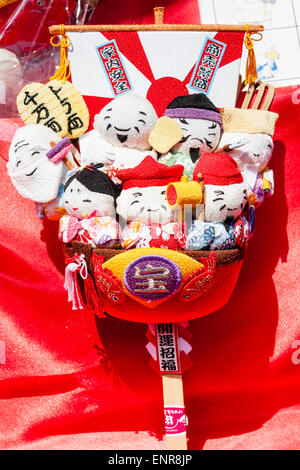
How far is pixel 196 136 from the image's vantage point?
1.61m

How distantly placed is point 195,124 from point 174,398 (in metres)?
0.69

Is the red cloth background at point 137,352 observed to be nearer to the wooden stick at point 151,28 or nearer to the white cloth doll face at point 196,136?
the wooden stick at point 151,28

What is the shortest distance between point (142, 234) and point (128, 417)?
0.61m

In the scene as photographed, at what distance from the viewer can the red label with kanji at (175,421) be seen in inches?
66.6

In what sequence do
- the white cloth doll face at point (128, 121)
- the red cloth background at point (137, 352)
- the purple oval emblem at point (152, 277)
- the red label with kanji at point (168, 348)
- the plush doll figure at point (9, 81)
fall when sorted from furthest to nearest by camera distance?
the plush doll figure at point (9, 81)
the red cloth background at point (137, 352)
the red label with kanji at point (168, 348)
the white cloth doll face at point (128, 121)
the purple oval emblem at point (152, 277)

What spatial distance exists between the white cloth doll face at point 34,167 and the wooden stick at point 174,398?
22.0 inches

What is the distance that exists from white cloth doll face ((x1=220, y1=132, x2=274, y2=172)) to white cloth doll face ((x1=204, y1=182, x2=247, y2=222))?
13cm

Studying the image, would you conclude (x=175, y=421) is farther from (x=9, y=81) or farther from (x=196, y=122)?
(x=9, y=81)

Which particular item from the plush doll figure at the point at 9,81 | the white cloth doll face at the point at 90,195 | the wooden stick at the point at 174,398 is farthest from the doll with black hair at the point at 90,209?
the plush doll figure at the point at 9,81

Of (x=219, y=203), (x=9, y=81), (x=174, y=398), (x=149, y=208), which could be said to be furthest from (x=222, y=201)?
(x=9, y=81)

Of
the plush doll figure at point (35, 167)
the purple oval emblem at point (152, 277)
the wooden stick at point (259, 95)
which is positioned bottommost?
the purple oval emblem at point (152, 277)

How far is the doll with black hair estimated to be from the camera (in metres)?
1.54

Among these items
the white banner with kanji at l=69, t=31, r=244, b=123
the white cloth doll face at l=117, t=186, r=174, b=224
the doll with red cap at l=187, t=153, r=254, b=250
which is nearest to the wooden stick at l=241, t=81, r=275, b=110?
the white banner with kanji at l=69, t=31, r=244, b=123

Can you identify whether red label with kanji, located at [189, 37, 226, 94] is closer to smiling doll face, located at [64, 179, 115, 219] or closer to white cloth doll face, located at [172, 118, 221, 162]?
white cloth doll face, located at [172, 118, 221, 162]
